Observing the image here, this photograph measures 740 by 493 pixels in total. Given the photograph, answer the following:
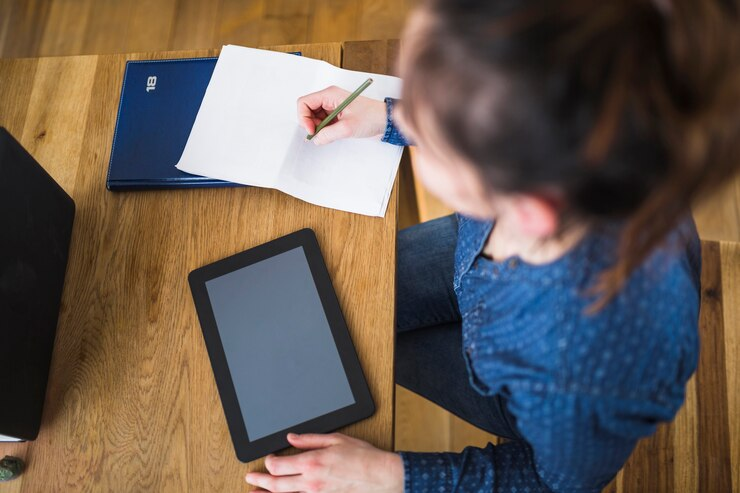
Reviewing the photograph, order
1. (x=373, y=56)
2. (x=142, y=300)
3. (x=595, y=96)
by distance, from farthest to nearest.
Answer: (x=373, y=56), (x=142, y=300), (x=595, y=96)

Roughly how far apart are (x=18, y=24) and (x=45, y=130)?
1272 mm

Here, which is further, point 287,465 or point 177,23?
point 177,23

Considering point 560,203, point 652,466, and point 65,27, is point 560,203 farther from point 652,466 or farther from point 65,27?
point 65,27

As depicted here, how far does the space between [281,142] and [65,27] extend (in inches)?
55.7

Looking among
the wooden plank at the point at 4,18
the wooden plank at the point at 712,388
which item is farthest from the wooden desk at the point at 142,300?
the wooden plank at the point at 4,18

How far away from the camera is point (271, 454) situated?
65 cm

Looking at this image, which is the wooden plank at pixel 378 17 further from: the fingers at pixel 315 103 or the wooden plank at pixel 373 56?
the fingers at pixel 315 103

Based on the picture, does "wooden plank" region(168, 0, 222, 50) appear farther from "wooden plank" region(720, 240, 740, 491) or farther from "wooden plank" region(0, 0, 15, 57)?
"wooden plank" region(720, 240, 740, 491)

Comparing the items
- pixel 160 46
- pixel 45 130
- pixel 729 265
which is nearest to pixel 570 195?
pixel 45 130

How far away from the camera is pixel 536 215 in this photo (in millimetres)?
438

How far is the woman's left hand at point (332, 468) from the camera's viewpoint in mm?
625

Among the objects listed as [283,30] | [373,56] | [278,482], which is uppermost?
[283,30]

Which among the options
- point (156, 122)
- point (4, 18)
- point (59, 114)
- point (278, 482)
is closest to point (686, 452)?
point (278, 482)

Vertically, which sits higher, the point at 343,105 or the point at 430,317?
the point at 343,105
